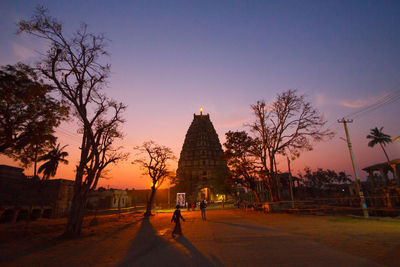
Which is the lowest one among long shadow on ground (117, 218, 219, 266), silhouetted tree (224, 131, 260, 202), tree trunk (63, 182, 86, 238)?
long shadow on ground (117, 218, 219, 266)

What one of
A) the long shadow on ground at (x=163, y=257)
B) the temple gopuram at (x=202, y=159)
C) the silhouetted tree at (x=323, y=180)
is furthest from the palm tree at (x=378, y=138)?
the long shadow on ground at (x=163, y=257)

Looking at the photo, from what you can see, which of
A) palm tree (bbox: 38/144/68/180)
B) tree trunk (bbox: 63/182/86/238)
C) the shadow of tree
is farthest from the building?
the shadow of tree

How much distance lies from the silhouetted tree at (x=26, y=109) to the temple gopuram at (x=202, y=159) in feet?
158

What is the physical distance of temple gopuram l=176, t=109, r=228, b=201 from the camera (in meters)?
66.3

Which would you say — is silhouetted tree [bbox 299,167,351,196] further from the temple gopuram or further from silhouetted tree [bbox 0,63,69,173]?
silhouetted tree [bbox 0,63,69,173]

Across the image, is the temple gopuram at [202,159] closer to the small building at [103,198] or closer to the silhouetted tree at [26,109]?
the small building at [103,198]

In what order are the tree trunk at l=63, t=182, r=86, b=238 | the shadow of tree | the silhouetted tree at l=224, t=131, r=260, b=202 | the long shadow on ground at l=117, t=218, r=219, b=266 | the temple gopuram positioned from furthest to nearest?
1. the temple gopuram
2. the silhouetted tree at l=224, t=131, r=260, b=202
3. the tree trunk at l=63, t=182, r=86, b=238
4. the long shadow on ground at l=117, t=218, r=219, b=266
5. the shadow of tree

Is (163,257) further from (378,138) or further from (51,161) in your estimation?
(378,138)

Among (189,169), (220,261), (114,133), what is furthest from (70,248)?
(189,169)

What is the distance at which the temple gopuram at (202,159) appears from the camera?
217 feet

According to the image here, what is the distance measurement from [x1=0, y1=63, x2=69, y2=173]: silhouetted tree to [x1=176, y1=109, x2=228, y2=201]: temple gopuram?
4803 centimetres

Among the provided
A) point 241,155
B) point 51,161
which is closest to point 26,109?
point 241,155

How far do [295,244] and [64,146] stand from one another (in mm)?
49526

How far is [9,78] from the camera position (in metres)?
12.8
